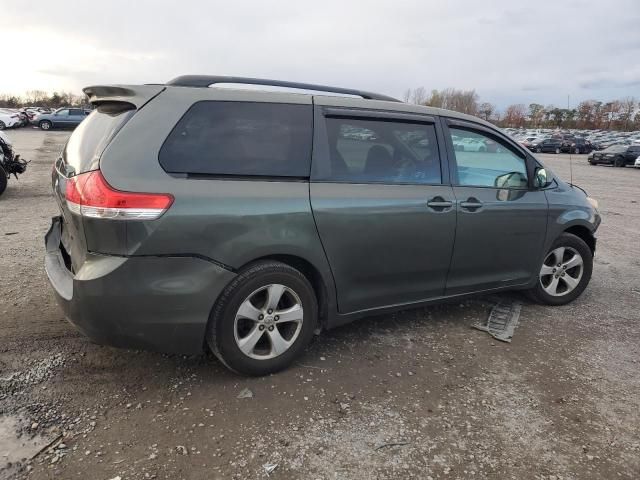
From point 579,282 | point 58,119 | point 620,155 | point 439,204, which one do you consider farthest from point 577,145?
point 439,204

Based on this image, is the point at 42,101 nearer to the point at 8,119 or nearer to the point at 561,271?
the point at 8,119

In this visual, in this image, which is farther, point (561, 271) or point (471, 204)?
point (561, 271)

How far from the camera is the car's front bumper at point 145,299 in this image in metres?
2.61

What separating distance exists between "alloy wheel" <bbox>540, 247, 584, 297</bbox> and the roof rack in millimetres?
2174

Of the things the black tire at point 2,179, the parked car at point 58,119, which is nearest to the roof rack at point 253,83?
the black tire at point 2,179

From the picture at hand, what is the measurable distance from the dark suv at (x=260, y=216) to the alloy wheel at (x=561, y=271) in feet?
2.33

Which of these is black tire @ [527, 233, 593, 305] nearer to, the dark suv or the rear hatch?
the dark suv

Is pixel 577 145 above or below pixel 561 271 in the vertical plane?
above

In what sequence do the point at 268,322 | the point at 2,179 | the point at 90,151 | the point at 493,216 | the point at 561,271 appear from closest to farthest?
the point at 90,151 → the point at 268,322 → the point at 493,216 → the point at 561,271 → the point at 2,179

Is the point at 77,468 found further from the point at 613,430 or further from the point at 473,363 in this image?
the point at 613,430

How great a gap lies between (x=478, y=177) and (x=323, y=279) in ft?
5.37

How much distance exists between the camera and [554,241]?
14.6ft

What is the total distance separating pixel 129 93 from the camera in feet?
9.38

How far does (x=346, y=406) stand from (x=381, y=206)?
1.31 m
